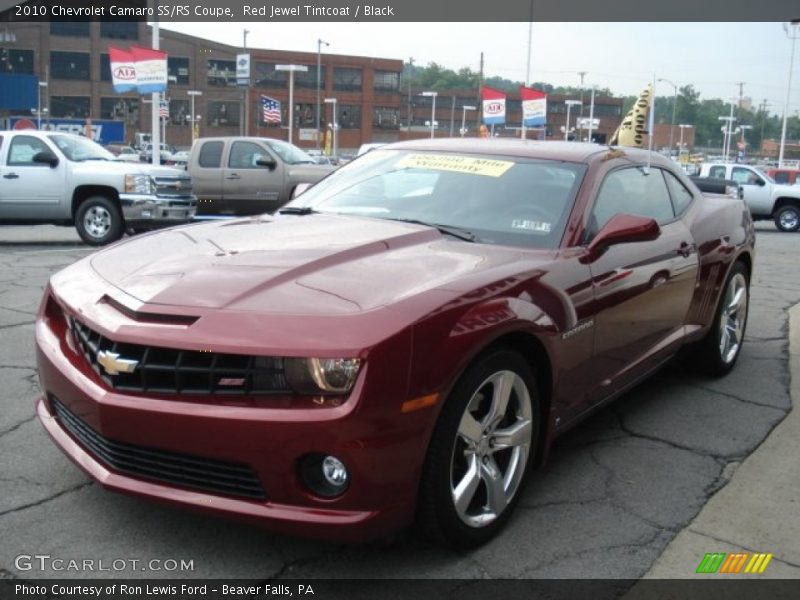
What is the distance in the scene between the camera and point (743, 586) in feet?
9.01

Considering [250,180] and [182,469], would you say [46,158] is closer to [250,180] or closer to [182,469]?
[250,180]

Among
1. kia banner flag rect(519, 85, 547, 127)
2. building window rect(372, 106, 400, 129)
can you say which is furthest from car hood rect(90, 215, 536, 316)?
building window rect(372, 106, 400, 129)

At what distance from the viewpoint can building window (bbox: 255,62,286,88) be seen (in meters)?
77.4

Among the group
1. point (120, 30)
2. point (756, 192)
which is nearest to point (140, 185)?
point (756, 192)

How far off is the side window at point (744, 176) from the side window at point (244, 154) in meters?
14.5

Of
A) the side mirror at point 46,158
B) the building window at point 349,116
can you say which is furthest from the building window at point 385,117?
the side mirror at point 46,158

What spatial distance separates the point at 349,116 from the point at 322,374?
8257 cm

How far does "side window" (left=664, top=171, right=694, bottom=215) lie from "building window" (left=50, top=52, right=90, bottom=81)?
76.4m

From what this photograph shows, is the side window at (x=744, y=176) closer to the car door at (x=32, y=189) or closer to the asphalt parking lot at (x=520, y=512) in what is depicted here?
the car door at (x=32, y=189)

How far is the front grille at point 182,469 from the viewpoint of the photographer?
2504mm

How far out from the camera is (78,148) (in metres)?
12.6

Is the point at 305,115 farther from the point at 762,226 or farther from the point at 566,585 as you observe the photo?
the point at 566,585

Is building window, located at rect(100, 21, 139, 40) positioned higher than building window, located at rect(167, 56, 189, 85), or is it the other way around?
building window, located at rect(100, 21, 139, 40)

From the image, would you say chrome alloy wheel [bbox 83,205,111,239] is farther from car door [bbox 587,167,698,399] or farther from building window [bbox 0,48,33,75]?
building window [bbox 0,48,33,75]
